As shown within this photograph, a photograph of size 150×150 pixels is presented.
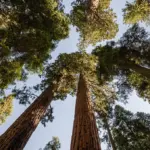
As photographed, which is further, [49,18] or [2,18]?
[49,18]

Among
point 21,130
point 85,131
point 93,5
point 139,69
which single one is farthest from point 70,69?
point 85,131

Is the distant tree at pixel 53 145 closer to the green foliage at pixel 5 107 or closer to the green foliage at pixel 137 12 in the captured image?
the green foliage at pixel 5 107

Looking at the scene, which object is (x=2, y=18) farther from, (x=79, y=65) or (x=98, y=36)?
(x=98, y=36)

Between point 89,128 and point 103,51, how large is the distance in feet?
37.1

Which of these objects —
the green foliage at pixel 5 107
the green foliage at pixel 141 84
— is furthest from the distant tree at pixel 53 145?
the green foliage at pixel 141 84

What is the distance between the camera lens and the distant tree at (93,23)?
1628 centimetres

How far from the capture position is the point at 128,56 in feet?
50.1

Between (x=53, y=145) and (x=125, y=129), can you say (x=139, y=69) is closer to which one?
(x=125, y=129)

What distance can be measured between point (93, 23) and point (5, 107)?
8348mm

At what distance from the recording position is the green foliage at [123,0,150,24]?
53.4 ft

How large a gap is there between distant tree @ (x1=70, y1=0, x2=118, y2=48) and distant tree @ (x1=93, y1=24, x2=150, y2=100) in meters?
1.04

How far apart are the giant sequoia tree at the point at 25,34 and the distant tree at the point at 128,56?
3.88 meters

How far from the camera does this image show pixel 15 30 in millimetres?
13336

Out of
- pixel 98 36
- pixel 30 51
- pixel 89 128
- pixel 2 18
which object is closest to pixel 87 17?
pixel 98 36
